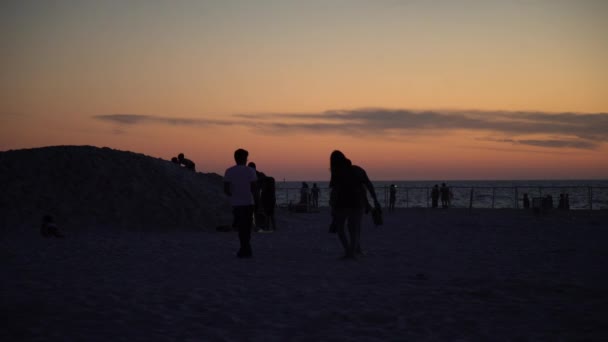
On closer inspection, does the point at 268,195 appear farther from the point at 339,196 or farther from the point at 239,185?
the point at 339,196

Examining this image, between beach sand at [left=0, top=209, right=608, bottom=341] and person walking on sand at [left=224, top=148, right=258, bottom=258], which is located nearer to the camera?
A: beach sand at [left=0, top=209, right=608, bottom=341]

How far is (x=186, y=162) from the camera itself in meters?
30.4

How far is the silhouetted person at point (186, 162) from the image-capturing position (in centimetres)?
2989

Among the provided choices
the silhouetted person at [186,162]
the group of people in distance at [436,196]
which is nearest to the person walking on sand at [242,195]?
the silhouetted person at [186,162]

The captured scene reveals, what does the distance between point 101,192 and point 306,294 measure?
17.3m

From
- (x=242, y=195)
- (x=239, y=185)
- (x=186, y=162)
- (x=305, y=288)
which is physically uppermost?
(x=186, y=162)

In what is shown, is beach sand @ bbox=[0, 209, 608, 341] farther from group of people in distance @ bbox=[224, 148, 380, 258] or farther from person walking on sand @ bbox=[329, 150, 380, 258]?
person walking on sand @ bbox=[329, 150, 380, 258]

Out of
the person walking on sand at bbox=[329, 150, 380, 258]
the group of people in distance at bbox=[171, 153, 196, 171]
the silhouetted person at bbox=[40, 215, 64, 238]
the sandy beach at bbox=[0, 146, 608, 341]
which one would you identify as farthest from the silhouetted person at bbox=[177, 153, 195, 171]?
the person walking on sand at bbox=[329, 150, 380, 258]

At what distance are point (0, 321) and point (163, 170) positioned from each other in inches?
783

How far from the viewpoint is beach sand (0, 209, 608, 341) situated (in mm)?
5820

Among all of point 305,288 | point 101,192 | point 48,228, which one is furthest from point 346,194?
point 101,192

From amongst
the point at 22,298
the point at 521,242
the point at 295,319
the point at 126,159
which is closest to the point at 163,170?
the point at 126,159

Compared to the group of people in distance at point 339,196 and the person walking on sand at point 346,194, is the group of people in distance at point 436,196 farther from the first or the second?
the person walking on sand at point 346,194

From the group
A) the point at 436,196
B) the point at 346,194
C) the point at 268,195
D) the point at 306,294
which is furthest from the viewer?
the point at 436,196
